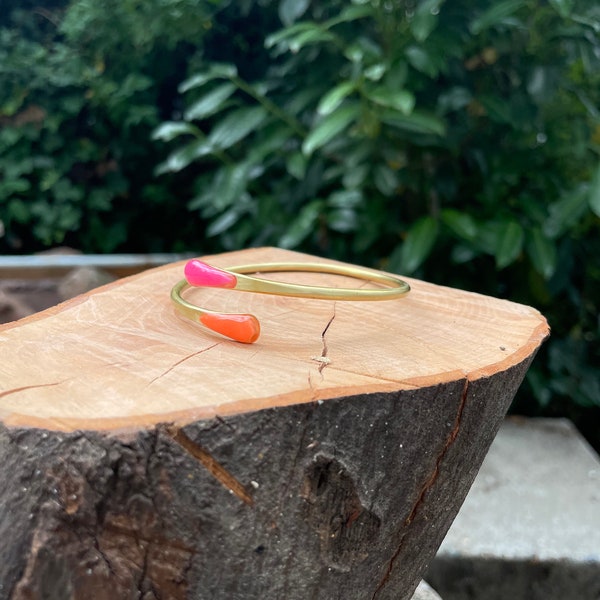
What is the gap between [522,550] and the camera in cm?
130

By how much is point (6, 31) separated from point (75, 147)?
19.1 inches

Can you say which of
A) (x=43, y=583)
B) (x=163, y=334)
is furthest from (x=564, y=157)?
(x=43, y=583)

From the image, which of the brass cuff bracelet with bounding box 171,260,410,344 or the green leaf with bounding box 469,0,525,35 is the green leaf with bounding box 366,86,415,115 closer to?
the green leaf with bounding box 469,0,525,35

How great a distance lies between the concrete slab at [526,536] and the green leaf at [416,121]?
29.8 inches

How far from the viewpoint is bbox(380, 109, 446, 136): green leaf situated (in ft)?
4.62

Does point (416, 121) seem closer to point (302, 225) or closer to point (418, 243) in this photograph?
point (418, 243)

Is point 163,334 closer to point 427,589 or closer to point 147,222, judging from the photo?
point 427,589

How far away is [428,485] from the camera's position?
708 mm

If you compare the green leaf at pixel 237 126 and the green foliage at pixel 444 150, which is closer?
the green foliage at pixel 444 150

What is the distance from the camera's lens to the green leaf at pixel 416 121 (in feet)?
4.62

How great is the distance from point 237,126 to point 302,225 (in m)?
0.30

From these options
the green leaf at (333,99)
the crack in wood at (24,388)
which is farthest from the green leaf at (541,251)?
the crack in wood at (24,388)

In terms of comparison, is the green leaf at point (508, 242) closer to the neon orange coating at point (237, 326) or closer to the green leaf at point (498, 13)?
the green leaf at point (498, 13)

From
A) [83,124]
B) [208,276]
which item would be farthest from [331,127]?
[83,124]
